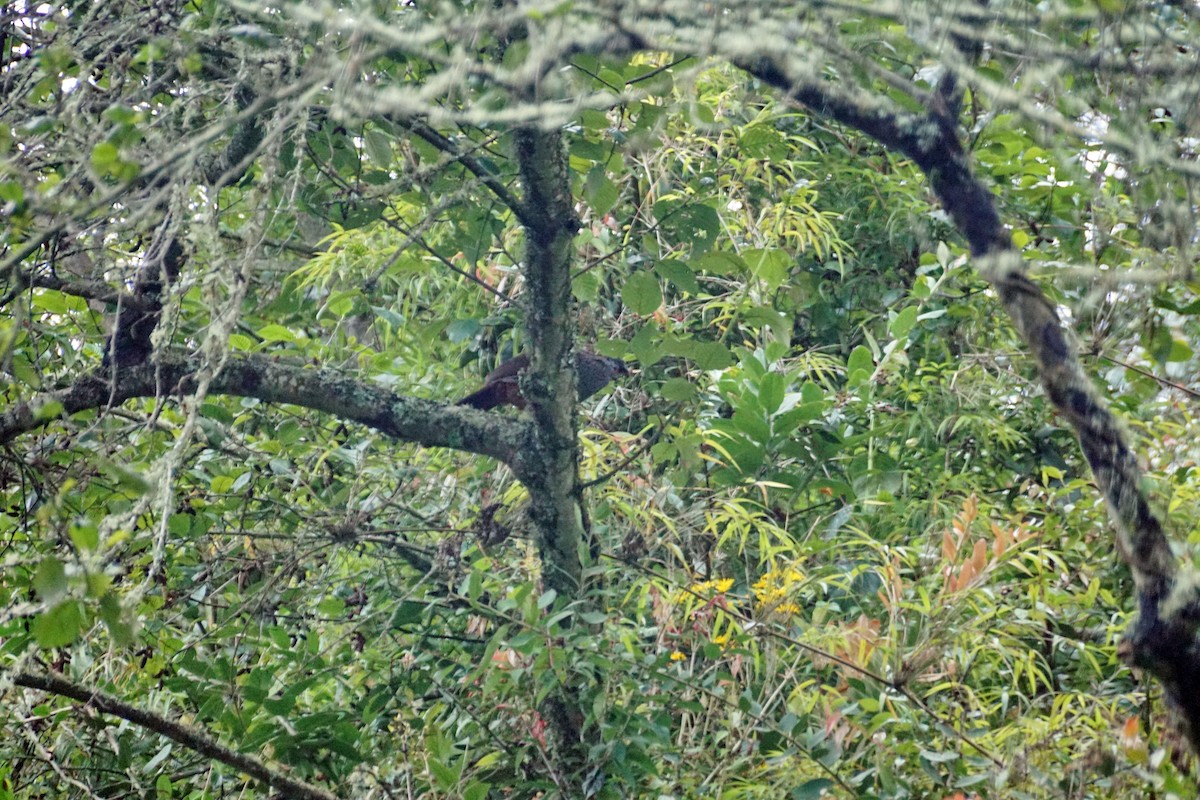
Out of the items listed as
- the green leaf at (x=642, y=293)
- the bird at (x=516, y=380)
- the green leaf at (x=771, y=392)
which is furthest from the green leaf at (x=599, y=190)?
the bird at (x=516, y=380)

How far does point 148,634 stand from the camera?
195cm

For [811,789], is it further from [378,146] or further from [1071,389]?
[378,146]

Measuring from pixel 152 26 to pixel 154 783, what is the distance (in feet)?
4.69

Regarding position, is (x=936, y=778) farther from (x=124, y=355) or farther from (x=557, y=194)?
(x=124, y=355)

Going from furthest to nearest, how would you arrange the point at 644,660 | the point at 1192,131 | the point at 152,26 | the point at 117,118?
the point at 644,660
the point at 152,26
the point at 1192,131
the point at 117,118

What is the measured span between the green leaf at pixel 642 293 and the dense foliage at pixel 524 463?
0.01 m

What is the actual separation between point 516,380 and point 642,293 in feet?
3.24

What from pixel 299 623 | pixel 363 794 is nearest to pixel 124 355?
pixel 299 623

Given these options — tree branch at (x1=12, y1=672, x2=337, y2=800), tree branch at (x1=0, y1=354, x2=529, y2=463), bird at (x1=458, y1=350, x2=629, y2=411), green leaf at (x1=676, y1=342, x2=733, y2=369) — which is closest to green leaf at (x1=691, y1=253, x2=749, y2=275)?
green leaf at (x1=676, y1=342, x2=733, y2=369)

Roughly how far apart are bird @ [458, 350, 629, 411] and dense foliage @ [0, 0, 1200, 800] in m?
0.09

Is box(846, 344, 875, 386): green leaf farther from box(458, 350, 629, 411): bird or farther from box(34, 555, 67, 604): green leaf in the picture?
box(34, 555, 67, 604): green leaf

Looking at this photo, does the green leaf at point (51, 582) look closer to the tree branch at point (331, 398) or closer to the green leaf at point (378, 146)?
the tree branch at point (331, 398)

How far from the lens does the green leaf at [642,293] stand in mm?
1840

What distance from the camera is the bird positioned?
279 centimetres
